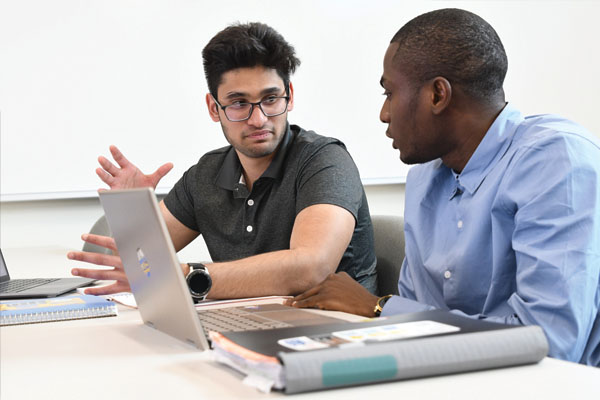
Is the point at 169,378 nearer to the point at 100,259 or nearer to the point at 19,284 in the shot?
the point at 100,259

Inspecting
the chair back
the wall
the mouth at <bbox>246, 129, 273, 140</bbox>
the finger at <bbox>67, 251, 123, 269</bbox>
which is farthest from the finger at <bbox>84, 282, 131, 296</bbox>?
the wall

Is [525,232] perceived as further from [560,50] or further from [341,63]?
[560,50]

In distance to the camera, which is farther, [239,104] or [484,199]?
[239,104]

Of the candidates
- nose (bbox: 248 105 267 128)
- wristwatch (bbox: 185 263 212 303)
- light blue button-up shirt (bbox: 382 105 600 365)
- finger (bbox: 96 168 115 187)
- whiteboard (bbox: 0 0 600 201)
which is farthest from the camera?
whiteboard (bbox: 0 0 600 201)

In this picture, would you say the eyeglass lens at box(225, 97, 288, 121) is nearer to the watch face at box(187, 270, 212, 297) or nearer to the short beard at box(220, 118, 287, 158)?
the short beard at box(220, 118, 287, 158)

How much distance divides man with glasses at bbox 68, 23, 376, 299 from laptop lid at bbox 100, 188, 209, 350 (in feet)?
2.07

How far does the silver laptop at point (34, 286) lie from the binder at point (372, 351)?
0.84m

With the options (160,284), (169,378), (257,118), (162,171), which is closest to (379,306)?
(160,284)

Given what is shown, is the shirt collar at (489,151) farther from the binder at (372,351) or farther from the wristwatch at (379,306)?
the binder at (372,351)

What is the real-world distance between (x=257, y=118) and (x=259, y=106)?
4 cm

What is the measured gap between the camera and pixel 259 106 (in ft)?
6.91

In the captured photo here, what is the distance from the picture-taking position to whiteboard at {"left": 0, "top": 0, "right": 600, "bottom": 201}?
3.48 m

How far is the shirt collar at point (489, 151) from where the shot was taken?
1463mm

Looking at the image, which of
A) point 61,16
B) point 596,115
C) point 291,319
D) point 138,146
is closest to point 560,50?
point 596,115
